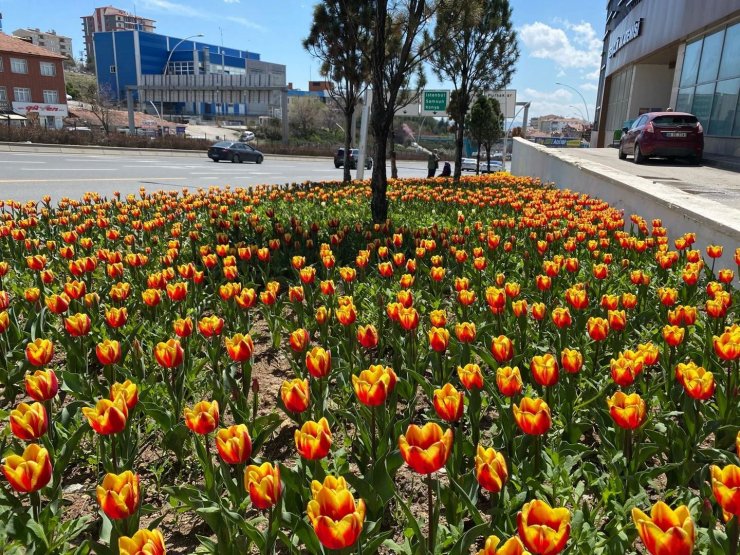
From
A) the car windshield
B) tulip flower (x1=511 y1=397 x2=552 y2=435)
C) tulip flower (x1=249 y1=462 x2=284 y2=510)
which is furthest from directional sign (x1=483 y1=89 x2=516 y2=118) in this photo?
tulip flower (x1=249 y1=462 x2=284 y2=510)

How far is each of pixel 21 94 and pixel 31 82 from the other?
1.91 metres

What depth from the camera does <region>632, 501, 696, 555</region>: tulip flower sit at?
3.75 ft

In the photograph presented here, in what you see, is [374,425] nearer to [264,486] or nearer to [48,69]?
[264,486]

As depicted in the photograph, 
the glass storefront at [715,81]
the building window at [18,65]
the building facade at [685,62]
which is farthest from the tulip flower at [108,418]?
the building window at [18,65]

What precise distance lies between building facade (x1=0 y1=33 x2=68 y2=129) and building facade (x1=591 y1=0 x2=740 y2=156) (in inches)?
2219

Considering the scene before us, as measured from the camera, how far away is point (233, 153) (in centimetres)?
3503

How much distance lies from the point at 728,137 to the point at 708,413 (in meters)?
19.8

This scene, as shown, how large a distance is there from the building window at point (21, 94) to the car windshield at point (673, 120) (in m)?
67.0

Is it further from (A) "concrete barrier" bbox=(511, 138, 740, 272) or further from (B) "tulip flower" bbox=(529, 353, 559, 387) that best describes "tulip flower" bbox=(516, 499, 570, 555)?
(A) "concrete barrier" bbox=(511, 138, 740, 272)

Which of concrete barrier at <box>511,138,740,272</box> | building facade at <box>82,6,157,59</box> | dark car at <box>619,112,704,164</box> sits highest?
building facade at <box>82,6,157,59</box>

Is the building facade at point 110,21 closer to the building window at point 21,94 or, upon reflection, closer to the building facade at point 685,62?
the building window at point 21,94

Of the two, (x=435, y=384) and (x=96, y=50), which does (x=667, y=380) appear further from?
(x=96, y=50)

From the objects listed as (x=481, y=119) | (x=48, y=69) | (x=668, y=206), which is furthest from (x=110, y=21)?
(x=668, y=206)

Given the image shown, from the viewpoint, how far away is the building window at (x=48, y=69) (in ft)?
211
